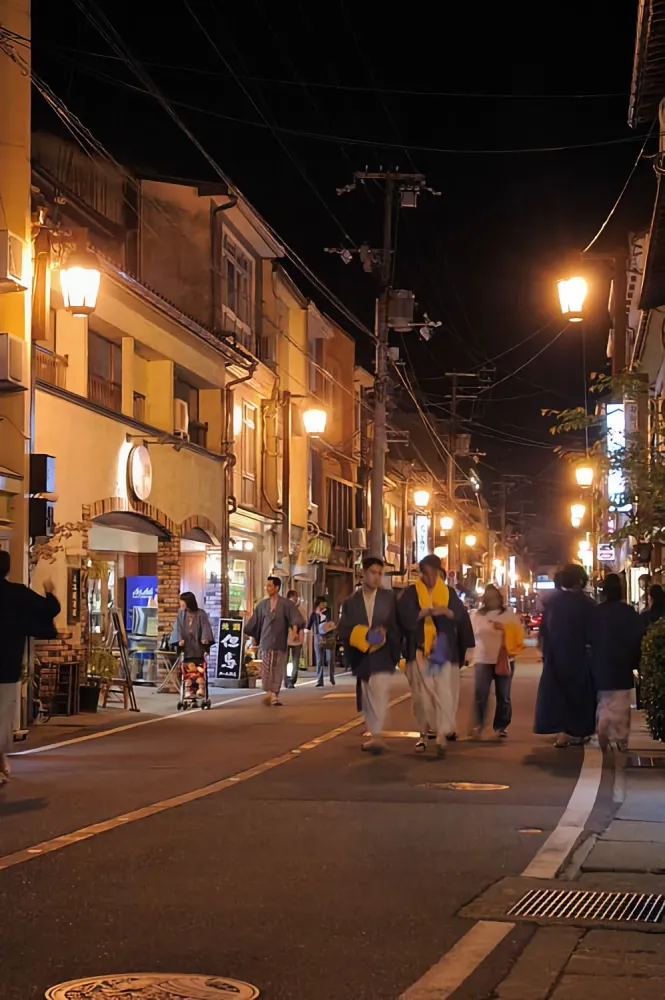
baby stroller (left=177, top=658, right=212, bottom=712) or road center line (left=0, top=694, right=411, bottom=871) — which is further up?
baby stroller (left=177, top=658, right=212, bottom=712)

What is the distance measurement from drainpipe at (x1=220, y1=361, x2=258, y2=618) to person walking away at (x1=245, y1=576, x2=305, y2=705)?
763 centimetres

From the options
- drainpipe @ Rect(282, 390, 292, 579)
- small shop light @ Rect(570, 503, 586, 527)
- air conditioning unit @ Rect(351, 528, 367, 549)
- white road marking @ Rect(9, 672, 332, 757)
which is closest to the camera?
white road marking @ Rect(9, 672, 332, 757)

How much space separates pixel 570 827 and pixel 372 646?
480 centimetres

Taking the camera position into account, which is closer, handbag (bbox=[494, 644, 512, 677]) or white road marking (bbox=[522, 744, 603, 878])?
white road marking (bbox=[522, 744, 603, 878])

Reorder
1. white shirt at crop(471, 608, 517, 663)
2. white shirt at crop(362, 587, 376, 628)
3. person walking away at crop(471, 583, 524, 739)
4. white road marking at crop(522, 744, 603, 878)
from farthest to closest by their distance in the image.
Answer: white shirt at crop(471, 608, 517, 663) < person walking away at crop(471, 583, 524, 739) < white shirt at crop(362, 587, 376, 628) < white road marking at crop(522, 744, 603, 878)

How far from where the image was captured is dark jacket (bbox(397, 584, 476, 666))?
45.3 feet

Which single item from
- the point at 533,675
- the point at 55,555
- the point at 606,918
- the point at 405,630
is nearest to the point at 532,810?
the point at 606,918

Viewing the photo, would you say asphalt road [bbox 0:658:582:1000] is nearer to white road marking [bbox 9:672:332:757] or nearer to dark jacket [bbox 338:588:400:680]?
white road marking [bbox 9:672:332:757]

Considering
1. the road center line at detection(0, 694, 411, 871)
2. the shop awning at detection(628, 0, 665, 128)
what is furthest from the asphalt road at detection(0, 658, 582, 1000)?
the shop awning at detection(628, 0, 665, 128)

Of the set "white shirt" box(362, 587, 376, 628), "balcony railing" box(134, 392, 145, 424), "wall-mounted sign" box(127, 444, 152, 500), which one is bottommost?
"white shirt" box(362, 587, 376, 628)

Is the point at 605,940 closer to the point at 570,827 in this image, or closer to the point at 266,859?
the point at 266,859

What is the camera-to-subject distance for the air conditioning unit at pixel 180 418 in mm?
26531

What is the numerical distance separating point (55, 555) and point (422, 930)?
45.6 ft

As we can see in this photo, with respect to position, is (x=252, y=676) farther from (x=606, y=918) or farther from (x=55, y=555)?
(x=606, y=918)
